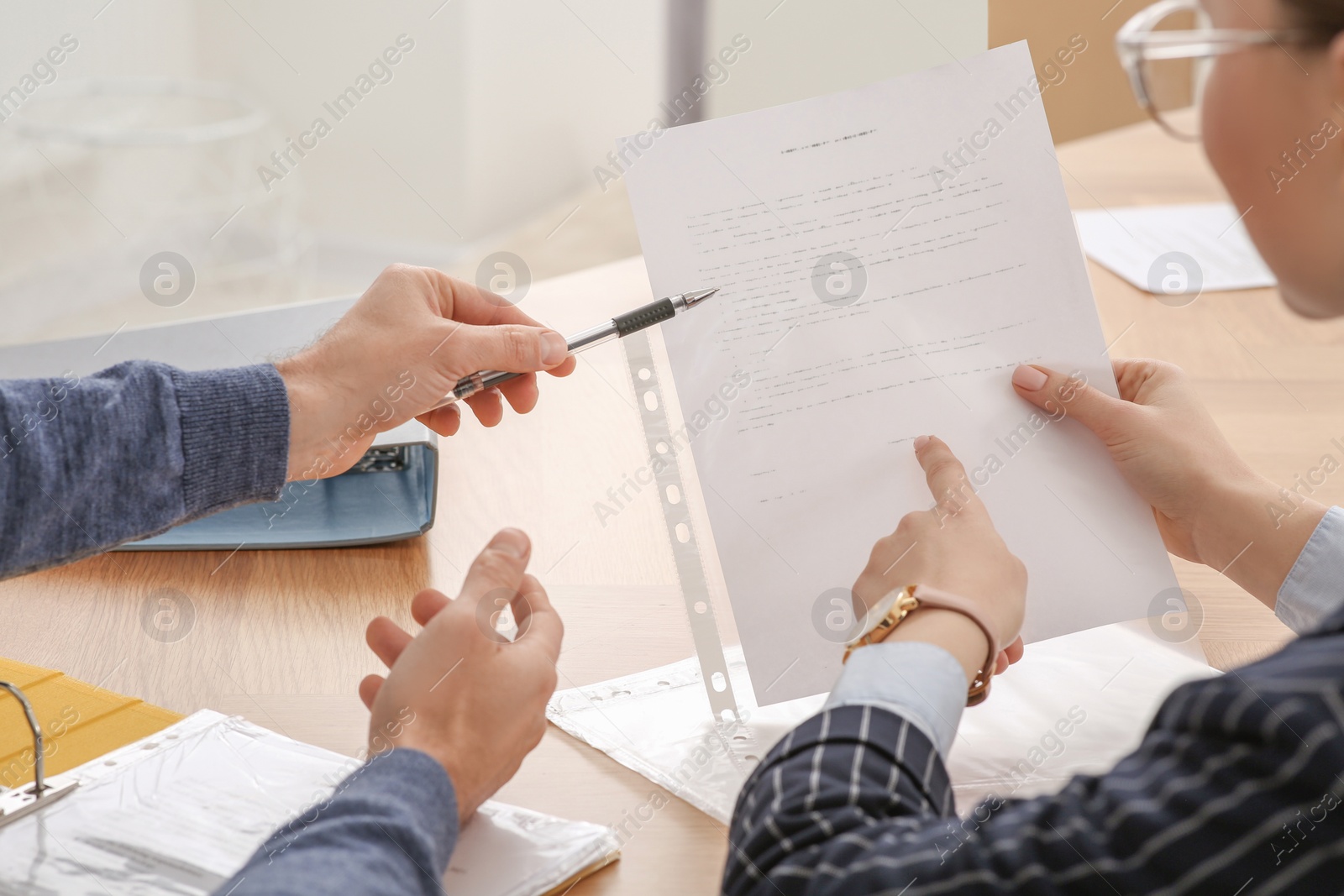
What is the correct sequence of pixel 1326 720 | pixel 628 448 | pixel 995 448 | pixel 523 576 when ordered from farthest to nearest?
pixel 628 448 < pixel 995 448 < pixel 523 576 < pixel 1326 720

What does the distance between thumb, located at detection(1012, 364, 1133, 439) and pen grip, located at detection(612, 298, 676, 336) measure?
248mm

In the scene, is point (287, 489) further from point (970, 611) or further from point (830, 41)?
point (830, 41)

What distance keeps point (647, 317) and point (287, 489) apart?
0.42 metres

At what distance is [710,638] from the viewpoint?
2.37 feet

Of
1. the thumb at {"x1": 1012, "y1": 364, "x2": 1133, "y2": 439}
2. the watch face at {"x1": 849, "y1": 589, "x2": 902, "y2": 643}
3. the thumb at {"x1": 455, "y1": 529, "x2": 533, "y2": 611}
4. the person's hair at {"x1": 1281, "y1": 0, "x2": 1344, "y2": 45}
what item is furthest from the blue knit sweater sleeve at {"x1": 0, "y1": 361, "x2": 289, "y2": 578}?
the person's hair at {"x1": 1281, "y1": 0, "x2": 1344, "y2": 45}

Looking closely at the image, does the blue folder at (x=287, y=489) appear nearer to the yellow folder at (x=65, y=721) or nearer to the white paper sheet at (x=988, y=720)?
the yellow folder at (x=65, y=721)

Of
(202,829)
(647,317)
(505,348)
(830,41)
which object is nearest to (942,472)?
(647,317)

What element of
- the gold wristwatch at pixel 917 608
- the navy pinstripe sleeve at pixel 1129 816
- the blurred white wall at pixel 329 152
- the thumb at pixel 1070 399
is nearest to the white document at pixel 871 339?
the thumb at pixel 1070 399

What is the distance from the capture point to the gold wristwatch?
23.5 inches

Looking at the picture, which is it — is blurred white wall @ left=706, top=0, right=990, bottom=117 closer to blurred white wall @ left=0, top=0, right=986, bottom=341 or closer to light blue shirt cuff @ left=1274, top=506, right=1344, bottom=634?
blurred white wall @ left=0, top=0, right=986, bottom=341

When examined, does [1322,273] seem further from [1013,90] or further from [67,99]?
[67,99]

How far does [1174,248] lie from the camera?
5.13 feet

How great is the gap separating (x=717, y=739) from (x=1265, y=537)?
0.41 meters

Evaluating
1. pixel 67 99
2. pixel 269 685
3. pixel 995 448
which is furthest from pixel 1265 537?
pixel 67 99
